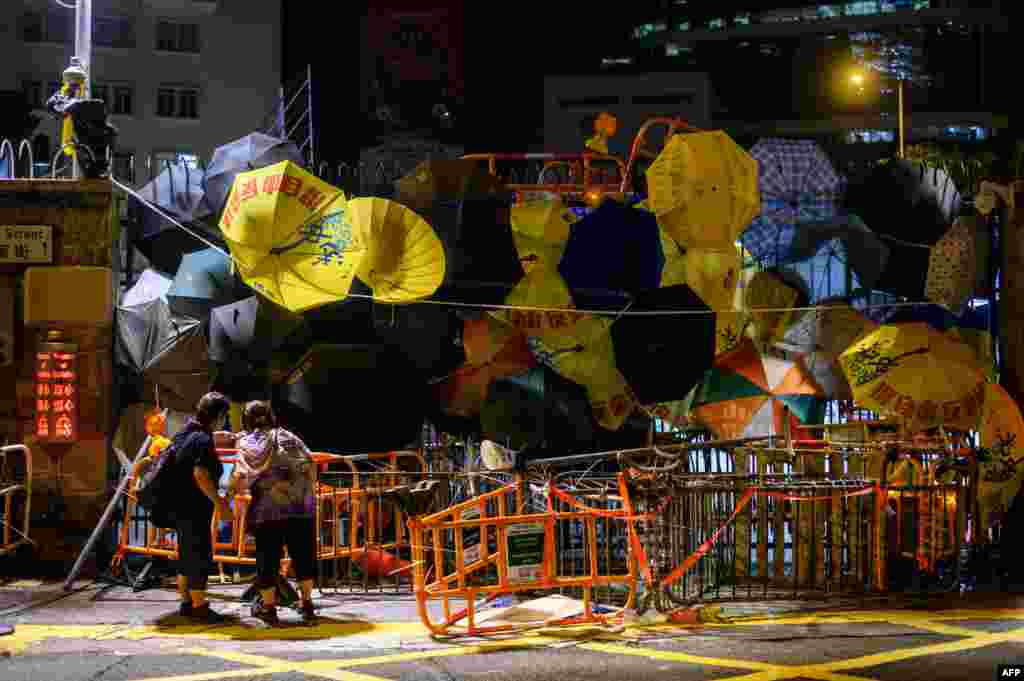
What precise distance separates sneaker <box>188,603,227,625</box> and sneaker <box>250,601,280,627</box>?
12.9 inches

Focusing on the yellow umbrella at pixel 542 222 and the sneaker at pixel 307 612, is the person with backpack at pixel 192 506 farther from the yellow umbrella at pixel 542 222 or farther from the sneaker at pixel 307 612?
the yellow umbrella at pixel 542 222

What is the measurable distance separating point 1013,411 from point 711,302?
3.27m

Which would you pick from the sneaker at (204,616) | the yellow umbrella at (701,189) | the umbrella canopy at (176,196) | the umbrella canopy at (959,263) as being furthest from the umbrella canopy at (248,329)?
the umbrella canopy at (959,263)

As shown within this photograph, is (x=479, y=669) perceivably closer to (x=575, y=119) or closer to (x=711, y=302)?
(x=711, y=302)

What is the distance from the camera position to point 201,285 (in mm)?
14016

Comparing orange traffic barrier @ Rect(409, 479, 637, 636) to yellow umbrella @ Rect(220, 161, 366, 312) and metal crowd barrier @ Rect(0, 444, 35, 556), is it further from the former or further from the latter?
metal crowd barrier @ Rect(0, 444, 35, 556)

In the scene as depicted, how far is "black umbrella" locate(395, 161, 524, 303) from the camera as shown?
14312 mm

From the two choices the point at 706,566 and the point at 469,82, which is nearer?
the point at 706,566

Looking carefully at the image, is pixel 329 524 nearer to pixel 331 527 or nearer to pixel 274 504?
pixel 331 527

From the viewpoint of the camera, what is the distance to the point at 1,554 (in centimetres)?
1286

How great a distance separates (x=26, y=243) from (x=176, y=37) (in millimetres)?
47962

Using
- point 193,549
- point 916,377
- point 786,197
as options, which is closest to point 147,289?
point 193,549

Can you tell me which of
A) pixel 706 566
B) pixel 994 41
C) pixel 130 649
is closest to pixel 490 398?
pixel 706 566

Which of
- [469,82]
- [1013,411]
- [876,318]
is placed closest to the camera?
[1013,411]
